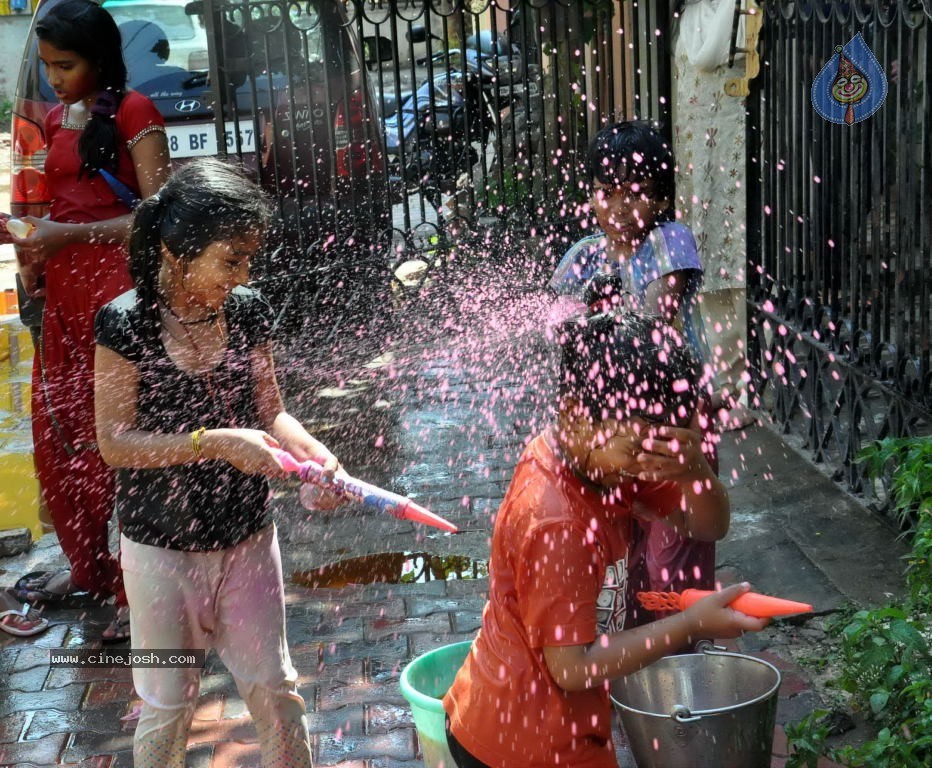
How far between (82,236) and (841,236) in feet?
11.0

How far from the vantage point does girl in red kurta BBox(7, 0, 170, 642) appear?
4492 mm

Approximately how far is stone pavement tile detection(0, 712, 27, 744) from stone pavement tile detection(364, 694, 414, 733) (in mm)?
1144

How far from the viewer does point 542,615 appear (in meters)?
2.33

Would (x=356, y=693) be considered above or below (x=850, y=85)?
below

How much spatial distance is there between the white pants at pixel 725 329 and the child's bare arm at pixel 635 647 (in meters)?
4.57

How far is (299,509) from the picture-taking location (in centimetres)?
602

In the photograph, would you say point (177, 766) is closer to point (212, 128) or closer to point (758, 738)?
point (758, 738)

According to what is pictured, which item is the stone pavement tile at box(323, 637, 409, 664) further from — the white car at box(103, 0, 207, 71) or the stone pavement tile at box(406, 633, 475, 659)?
the white car at box(103, 0, 207, 71)

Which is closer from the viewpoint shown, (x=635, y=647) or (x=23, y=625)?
(x=635, y=647)

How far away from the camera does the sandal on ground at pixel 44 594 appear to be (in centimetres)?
498

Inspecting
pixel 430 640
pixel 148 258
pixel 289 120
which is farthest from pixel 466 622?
pixel 289 120

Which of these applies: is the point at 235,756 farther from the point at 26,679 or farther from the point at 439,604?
the point at 439,604

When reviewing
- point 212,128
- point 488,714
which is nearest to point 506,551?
point 488,714

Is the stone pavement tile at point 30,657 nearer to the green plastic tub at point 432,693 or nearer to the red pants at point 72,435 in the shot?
the red pants at point 72,435
